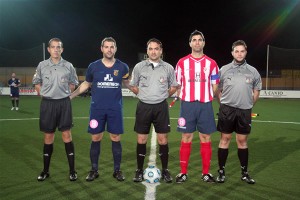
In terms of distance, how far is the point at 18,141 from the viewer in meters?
8.03

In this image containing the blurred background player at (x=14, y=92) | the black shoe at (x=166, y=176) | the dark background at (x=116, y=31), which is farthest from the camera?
the dark background at (x=116, y=31)

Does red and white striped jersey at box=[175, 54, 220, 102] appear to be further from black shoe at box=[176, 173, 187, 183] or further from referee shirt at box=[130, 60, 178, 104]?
black shoe at box=[176, 173, 187, 183]

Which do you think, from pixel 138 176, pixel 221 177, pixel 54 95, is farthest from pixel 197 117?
pixel 54 95

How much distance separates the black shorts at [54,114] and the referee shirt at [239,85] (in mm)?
2575

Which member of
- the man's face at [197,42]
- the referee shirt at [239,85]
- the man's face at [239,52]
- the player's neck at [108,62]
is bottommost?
the referee shirt at [239,85]

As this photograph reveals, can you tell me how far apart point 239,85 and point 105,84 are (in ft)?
7.04

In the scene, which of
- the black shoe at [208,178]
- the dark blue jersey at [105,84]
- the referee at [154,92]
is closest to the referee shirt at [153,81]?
the referee at [154,92]

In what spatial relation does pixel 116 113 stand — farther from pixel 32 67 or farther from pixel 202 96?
pixel 32 67

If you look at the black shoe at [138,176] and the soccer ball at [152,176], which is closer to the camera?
the soccer ball at [152,176]

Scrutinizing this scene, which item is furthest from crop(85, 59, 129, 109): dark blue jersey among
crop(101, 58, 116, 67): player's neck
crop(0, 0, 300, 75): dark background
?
crop(0, 0, 300, 75): dark background

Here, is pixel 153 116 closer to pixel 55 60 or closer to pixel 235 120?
pixel 235 120

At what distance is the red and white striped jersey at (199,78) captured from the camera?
4.95 m

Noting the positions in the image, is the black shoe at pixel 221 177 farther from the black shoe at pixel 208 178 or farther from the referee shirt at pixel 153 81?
the referee shirt at pixel 153 81

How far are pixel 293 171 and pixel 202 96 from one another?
7.47 feet
